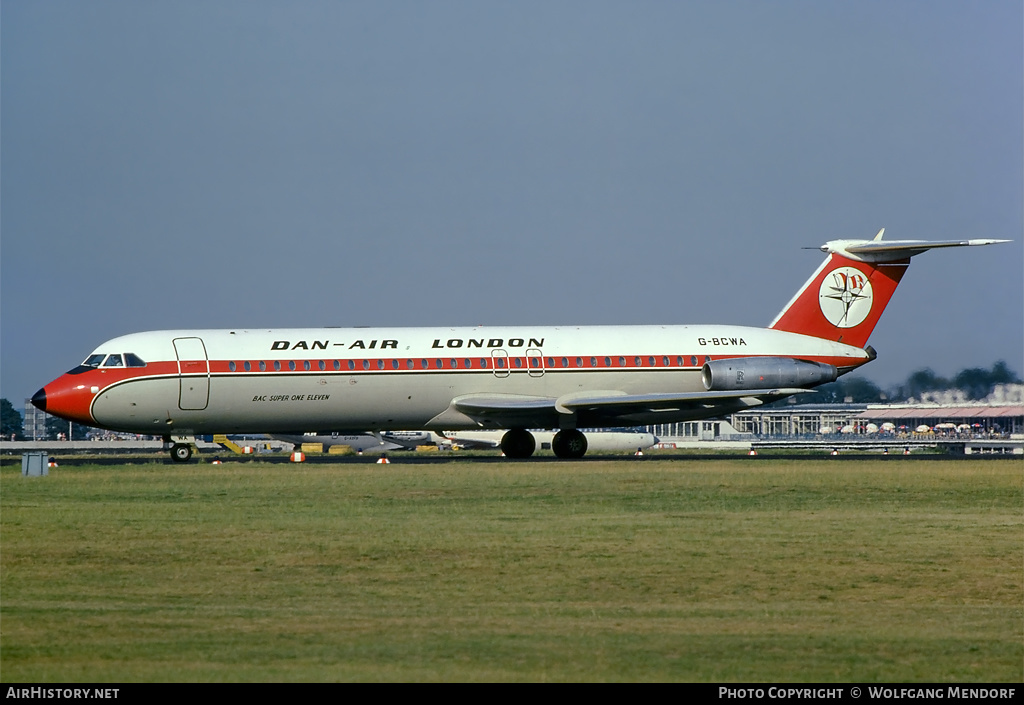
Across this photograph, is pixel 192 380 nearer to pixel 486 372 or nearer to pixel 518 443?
pixel 486 372

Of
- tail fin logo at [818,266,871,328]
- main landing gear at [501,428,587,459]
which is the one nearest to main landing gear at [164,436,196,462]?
main landing gear at [501,428,587,459]

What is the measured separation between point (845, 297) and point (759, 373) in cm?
492

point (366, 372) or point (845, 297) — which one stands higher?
point (845, 297)

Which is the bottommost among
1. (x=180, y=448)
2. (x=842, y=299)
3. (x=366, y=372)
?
(x=180, y=448)

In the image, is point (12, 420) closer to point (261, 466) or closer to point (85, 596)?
point (261, 466)

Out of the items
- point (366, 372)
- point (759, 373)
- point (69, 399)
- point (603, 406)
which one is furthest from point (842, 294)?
point (69, 399)

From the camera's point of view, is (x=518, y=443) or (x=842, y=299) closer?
(x=518, y=443)

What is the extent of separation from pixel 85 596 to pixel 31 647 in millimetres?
2978

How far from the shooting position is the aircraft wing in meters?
40.3

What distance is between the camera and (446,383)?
40375 mm

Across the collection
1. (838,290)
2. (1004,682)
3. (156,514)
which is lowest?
(1004,682)

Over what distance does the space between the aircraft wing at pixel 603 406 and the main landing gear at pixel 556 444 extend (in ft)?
1.93

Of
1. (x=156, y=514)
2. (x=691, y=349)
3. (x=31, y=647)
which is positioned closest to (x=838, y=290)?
(x=691, y=349)

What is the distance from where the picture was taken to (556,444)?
142 feet
